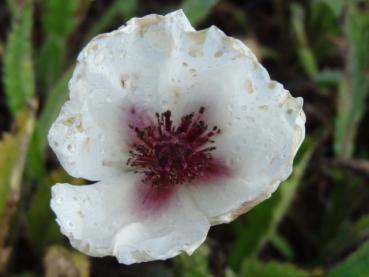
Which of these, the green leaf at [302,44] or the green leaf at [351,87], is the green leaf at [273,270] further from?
the green leaf at [302,44]

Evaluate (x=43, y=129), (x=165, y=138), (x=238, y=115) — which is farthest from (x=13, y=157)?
(x=238, y=115)

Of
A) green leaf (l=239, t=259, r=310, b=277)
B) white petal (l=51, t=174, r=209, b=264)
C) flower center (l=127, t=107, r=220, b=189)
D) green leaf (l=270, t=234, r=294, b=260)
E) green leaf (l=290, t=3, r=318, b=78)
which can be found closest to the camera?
white petal (l=51, t=174, r=209, b=264)

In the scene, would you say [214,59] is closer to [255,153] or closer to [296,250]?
[255,153]

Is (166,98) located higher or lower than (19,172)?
higher

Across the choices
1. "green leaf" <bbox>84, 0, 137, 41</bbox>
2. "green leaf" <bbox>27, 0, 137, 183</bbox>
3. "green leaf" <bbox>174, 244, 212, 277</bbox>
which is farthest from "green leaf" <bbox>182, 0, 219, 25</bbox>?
"green leaf" <bbox>174, 244, 212, 277</bbox>

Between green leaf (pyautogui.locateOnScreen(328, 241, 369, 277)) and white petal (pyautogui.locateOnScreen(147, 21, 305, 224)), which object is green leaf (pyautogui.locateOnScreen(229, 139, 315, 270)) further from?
white petal (pyautogui.locateOnScreen(147, 21, 305, 224))

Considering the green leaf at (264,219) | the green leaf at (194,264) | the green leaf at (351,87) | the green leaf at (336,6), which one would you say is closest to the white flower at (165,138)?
the green leaf at (194,264)

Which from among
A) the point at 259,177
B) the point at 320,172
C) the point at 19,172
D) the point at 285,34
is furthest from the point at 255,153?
the point at 285,34
